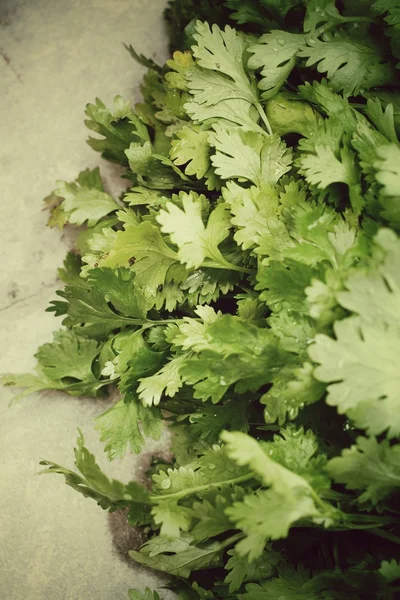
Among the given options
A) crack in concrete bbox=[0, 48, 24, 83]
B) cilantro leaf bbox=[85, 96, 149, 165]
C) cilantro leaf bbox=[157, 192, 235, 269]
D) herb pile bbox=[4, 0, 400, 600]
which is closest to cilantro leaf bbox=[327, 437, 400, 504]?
herb pile bbox=[4, 0, 400, 600]

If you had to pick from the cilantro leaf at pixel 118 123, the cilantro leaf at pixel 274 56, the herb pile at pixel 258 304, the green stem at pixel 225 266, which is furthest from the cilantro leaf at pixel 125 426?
the cilantro leaf at pixel 274 56

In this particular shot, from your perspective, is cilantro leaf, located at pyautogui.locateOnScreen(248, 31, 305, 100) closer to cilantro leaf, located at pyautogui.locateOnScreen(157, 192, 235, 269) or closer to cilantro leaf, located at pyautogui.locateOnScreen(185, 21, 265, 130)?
cilantro leaf, located at pyautogui.locateOnScreen(185, 21, 265, 130)

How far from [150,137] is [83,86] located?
27 cm

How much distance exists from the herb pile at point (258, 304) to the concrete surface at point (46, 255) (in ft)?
0.34

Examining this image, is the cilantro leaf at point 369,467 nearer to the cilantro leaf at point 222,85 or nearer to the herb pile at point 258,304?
the herb pile at point 258,304

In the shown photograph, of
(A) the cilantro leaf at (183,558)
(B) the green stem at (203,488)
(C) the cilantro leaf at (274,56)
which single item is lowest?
(A) the cilantro leaf at (183,558)

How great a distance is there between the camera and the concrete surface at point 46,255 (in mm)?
1257

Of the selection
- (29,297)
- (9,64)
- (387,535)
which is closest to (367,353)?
(387,535)

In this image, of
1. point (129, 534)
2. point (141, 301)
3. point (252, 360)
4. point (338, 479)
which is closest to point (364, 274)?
point (252, 360)

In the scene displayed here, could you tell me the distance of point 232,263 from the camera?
42.6 inches

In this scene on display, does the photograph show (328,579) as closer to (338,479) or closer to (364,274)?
(338,479)

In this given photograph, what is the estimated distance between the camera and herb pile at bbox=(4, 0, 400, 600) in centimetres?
76

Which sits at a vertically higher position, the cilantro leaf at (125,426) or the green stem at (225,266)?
the green stem at (225,266)

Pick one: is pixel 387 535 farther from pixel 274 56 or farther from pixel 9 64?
pixel 9 64
